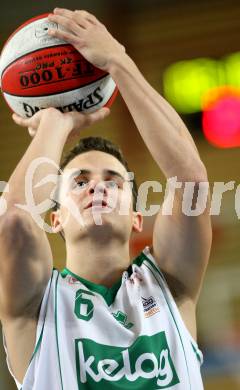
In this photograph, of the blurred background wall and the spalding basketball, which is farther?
the blurred background wall

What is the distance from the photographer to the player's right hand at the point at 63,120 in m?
2.33

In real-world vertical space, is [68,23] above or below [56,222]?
above

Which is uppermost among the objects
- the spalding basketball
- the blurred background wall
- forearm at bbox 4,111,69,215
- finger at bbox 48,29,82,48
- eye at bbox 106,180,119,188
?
finger at bbox 48,29,82,48

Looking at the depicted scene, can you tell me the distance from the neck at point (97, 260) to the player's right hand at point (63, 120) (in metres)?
0.39

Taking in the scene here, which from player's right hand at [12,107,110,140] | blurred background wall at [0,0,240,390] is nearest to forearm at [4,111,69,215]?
player's right hand at [12,107,110,140]

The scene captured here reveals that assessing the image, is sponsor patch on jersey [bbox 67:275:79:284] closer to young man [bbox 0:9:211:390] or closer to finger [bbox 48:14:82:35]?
young man [bbox 0:9:211:390]

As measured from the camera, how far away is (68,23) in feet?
7.83

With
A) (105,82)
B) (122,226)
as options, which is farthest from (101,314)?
(105,82)

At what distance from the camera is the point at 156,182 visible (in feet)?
20.2

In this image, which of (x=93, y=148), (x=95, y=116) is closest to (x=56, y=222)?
(x=93, y=148)

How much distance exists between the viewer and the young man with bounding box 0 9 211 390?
7.11 ft

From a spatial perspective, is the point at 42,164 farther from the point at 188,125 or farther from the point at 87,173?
the point at 188,125

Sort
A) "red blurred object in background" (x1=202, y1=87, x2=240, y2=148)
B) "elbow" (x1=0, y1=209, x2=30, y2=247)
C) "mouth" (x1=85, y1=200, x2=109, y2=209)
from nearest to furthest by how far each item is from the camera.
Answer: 1. "elbow" (x1=0, y1=209, x2=30, y2=247)
2. "mouth" (x1=85, y1=200, x2=109, y2=209)
3. "red blurred object in background" (x1=202, y1=87, x2=240, y2=148)

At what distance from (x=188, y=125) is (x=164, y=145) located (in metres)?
3.72
